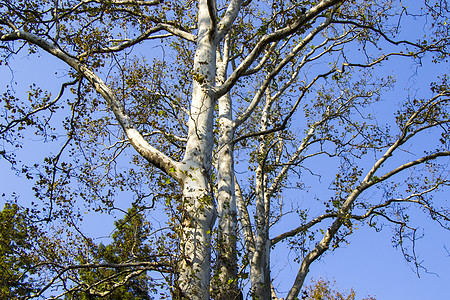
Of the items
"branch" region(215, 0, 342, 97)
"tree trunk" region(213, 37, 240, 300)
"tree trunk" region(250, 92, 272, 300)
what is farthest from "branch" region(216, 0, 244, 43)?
"tree trunk" region(250, 92, 272, 300)

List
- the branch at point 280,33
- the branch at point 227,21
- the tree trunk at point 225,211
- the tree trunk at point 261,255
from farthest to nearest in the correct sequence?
the tree trunk at point 261,255 < the branch at point 227,21 < the branch at point 280,33 < the tree trunk at point 225,211

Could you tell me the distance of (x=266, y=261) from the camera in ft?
28.9

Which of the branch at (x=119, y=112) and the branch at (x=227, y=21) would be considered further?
the branch at (x=227, y=21)

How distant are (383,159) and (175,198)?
6258 mm

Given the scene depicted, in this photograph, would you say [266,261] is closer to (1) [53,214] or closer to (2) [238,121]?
(2) [238,121]

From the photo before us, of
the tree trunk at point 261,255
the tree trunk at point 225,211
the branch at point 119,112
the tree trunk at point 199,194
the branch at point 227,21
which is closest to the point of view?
the tree trunk at point 199,194

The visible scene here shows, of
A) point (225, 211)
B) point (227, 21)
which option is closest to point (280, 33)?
point (227, 21)

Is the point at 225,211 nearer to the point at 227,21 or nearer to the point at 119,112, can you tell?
the point at 119,112

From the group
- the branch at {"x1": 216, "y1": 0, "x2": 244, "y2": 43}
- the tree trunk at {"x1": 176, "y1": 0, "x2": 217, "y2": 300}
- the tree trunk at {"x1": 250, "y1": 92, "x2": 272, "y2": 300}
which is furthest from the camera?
the tree trunk at {"x1": 250, "y1": 92, "x2": 272, "y2": 300}

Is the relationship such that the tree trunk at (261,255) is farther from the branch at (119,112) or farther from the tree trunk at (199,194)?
the branch at (119,112)

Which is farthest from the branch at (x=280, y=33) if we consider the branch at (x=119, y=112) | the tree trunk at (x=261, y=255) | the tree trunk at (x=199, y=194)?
the tree trunk at (x=261, y=255)

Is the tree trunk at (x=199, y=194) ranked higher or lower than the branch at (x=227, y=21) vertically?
lower

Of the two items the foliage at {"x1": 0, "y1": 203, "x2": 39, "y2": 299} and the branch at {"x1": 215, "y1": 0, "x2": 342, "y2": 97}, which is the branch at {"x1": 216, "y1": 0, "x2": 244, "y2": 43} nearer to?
the branch at {"x1": 215, "y1": 0, "x2": 342, "y2": 97}

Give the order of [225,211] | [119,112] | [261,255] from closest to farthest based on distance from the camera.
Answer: [119,112]
[225,211]
[261,255]
